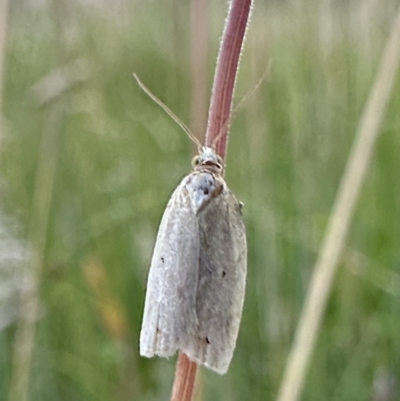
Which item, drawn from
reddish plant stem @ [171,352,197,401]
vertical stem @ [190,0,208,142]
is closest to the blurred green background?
vertical stem @ [190,0,208,142]

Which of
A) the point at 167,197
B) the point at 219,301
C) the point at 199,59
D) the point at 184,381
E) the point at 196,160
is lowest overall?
the point at 184,381

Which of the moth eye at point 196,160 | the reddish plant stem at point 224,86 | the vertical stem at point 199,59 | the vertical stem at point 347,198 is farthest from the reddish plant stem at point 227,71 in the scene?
the vertical stem at point 199,59

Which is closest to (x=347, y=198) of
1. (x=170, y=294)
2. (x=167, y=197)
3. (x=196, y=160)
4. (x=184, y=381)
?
(x=196, y=160)

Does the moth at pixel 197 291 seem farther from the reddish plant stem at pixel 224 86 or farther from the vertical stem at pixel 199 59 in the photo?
the vertical stem at pixel 199 59

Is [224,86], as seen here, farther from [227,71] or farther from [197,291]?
[197,291]

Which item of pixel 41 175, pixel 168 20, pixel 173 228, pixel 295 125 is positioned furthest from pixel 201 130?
pixel 168 20
